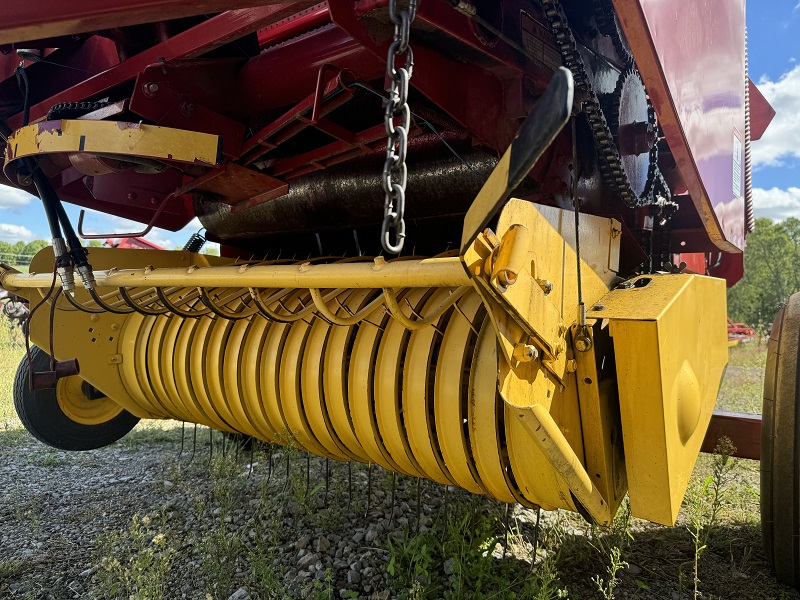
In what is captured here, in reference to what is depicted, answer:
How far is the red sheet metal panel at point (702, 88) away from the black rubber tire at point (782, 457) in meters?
0.51

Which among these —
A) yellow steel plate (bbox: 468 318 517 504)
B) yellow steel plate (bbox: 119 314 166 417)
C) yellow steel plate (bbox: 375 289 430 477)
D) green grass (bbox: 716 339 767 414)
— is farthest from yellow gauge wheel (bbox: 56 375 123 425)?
green grass (bbox: 716 339 767 414)

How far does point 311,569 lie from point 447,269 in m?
1.56

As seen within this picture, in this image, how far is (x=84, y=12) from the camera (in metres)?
1.23

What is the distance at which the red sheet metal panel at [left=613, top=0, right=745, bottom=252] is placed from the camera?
1.22 m

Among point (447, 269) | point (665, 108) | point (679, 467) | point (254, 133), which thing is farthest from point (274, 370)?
point (665, 108)

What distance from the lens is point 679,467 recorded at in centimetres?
154

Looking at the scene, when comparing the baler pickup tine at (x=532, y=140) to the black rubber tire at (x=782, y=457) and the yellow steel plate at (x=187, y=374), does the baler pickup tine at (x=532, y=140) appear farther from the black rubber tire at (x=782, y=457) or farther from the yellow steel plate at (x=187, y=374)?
the yellow steel plate at (x=187, y=374)

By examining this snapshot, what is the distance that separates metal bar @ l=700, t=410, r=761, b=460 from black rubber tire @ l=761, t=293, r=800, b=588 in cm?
18

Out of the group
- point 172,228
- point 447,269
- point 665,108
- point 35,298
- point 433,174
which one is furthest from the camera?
point 172,228

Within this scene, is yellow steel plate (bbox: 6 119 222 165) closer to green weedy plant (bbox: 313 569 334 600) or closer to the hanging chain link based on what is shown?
the hanging chain link

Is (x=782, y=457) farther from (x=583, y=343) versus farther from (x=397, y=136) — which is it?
(x=397, y=136)

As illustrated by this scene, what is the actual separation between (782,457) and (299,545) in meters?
1.93

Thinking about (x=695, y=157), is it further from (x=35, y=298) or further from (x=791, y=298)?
(x=35, y=298)

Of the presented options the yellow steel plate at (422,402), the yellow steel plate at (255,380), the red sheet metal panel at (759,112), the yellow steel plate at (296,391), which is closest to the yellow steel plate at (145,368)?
the yellow steel plate at (255,380)
